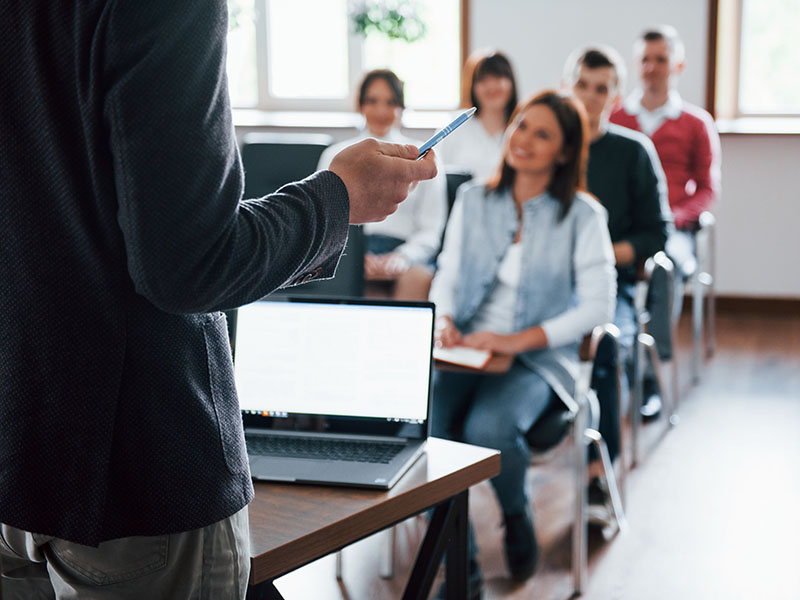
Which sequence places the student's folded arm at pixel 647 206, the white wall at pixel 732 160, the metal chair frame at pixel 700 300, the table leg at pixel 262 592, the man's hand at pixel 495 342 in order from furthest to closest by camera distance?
1. the white wall at pixel 732 160
2. the metal chair frame at pixel 700 300
3. the student's folded arm at pixel 647 206
4. the man's hand at pixel 495 342
5. the table leg at pixel 262 592

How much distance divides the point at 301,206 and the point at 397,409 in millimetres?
672

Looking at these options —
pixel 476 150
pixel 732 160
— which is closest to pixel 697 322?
pixel 476 150

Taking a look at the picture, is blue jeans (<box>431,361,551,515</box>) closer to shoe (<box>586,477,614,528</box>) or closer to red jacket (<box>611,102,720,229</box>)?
shoe (<box>586,477,614,528</box>)

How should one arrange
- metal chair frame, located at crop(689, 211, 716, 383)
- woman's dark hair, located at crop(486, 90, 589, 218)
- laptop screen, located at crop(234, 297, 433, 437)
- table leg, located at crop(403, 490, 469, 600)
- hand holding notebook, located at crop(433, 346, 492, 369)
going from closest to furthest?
1. table leg, located at crop(403, 490, 469, 600)
2. laptop screen, located at crop(234, 297, 433, 437)
3. hand holding notebook, located at crop(433, 346, 492, 369)
4. woman's dark hair, located at crop(486, 90, 589, 218)
5. metal chair frame, located at crop(689, 211, 716, 383)

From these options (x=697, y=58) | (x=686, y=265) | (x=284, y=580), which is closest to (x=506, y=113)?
(x=686, y=265)

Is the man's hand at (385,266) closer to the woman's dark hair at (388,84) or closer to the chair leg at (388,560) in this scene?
the woman's dark hair at (388,84)

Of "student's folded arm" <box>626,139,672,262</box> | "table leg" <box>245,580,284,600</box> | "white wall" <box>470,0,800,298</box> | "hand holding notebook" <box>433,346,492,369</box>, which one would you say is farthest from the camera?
"white wall" <box>470,0,800,298</box>

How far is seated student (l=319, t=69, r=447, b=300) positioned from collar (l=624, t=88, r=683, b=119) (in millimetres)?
1125

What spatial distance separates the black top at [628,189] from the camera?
11.6 feet

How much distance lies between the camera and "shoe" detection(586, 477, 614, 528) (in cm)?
298

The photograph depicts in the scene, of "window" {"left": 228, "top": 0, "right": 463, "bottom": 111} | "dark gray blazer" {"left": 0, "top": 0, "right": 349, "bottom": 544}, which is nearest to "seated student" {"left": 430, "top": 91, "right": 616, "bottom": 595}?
"dark gray blazer" {"left": 0, "top": 0, "right": 349, "bottom": 544}

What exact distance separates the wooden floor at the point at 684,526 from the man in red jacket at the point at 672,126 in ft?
2.94

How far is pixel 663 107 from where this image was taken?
4.65 meters

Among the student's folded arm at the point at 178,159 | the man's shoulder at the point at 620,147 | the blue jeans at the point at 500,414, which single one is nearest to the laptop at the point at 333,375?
the student's folded arm at the point at 178,159
